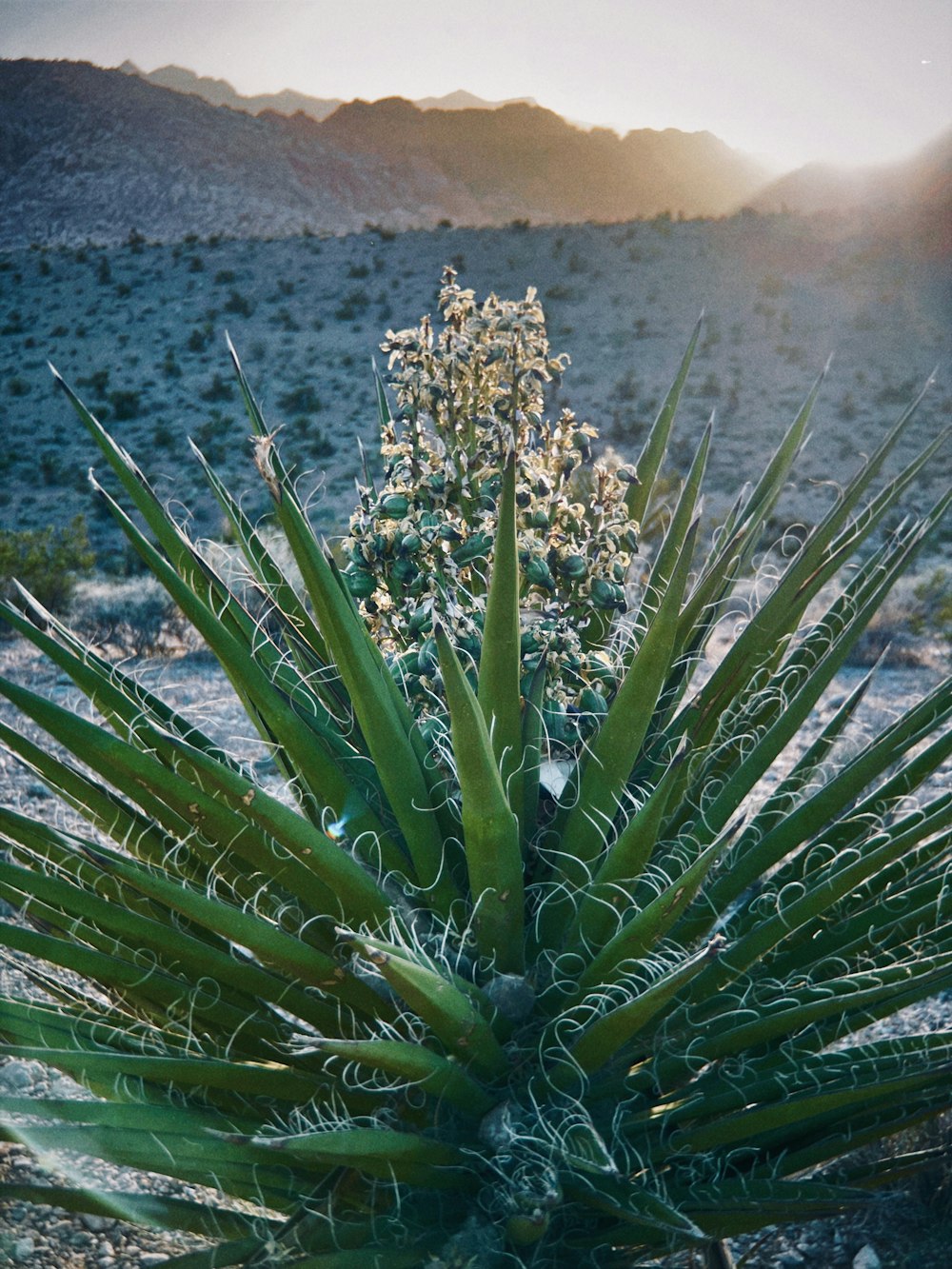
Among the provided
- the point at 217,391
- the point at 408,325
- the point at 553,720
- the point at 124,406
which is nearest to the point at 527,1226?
the point at 553,720

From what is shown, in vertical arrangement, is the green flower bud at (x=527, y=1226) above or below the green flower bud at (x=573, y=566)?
below

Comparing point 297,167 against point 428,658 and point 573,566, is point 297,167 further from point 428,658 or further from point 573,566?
point 428,658

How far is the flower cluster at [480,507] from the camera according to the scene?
5.47ft

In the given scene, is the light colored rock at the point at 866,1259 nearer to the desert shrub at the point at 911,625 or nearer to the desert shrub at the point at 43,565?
the desert shrub at the point at 911,625

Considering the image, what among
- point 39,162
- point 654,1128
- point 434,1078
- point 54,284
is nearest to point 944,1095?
point 654,1128

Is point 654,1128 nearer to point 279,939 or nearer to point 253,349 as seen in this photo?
point 279,939

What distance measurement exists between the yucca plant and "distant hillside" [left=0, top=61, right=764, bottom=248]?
474cm

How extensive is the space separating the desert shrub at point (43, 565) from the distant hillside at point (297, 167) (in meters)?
6.50

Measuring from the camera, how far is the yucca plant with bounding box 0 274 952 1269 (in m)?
1.37

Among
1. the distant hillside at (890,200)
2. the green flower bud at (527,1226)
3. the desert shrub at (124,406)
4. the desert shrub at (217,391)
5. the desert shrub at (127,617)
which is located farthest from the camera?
the distant hillside at (890,200)

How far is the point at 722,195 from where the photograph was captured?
28266mm

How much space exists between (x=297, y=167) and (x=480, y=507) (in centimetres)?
3697

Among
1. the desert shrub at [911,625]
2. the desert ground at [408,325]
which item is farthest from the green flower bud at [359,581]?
the desert ground at [408,325]

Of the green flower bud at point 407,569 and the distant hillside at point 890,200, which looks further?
the distant hillside at point 890,200
